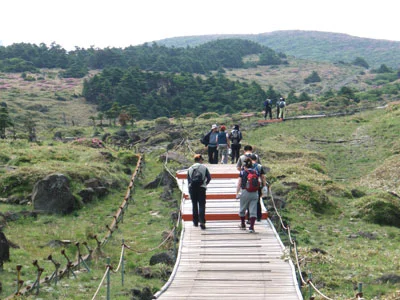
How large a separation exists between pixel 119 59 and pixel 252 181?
116 metres

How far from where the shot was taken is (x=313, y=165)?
2741 cm

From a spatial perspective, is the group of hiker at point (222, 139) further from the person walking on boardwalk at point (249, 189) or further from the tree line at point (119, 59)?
the tree line at point (119, 59)

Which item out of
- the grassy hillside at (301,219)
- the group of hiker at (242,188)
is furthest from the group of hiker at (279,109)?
the group of hiker at (242,188)

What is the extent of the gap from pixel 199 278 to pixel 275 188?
1017 centimetres

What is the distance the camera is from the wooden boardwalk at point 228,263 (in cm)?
977

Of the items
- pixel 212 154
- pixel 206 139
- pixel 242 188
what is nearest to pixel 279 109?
pixel 212 154

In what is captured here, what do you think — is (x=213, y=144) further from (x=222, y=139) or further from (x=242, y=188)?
(x=242, y=188)

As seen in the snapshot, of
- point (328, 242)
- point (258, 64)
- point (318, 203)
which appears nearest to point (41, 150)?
point (318, 203)

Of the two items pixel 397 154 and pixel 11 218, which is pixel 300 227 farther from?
pixel 397 154

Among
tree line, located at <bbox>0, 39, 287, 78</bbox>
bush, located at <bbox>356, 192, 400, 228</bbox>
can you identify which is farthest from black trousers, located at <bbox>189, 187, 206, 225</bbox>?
tree line, located at <bbox>0, 39, 287, 78</bbox>

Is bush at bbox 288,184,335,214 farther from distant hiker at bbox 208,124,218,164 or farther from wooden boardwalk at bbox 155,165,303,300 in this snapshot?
wooden boardwalk at bbox 155,165,303,300

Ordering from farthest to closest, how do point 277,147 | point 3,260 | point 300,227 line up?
1. point 277,147
2. point 300,227
3. point 3,260

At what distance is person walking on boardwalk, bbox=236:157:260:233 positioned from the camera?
13148mm

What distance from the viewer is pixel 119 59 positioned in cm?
12594
